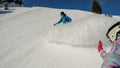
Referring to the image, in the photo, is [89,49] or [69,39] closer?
[89,49]

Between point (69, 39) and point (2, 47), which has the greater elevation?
point (69, 39)

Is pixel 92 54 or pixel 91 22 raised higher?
pixel 91 22

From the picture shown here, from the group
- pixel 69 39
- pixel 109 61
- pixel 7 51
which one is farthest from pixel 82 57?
pixel 109 61

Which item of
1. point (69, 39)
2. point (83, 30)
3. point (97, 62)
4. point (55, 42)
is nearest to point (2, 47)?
point (55, 42)

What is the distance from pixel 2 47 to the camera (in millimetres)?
8477

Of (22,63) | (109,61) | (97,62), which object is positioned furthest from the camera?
(22,63)

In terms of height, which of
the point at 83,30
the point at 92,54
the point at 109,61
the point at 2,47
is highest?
the point at 109,61

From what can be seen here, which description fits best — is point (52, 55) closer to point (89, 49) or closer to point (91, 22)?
point (89, 49)

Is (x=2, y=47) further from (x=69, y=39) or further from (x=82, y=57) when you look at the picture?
(x=82, y=57)

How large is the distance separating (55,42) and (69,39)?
64 cm

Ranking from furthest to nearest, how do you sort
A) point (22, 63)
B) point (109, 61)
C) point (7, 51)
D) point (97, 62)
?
point (7, 51) → point (22, 63) → point (97, 62) → point (109, 61)

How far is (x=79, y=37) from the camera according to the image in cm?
787

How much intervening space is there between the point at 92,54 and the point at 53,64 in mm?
1445

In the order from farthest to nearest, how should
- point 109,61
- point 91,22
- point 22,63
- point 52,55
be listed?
point 91,22 < point 52,55 < point 22,63 < point 109,61
